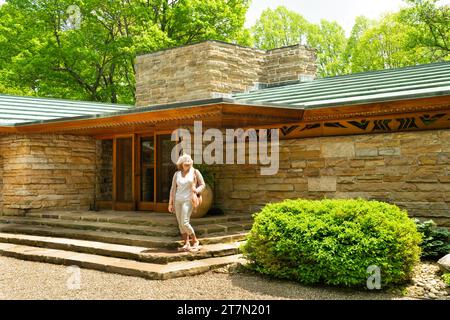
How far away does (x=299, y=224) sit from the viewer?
6609mm

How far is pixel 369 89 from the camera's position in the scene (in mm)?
9992

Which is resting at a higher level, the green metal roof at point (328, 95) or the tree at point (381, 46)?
the tree at point (381, 46)

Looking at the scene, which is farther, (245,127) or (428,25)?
(428,25)

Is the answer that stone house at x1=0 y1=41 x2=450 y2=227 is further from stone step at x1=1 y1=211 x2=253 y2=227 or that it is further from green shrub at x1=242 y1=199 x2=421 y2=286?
green shrub at x1=242 y1=199 x2=421 y2=286

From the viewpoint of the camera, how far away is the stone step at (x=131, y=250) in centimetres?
748

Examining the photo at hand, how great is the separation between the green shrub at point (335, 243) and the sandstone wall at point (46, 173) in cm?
735

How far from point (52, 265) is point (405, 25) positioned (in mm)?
25653

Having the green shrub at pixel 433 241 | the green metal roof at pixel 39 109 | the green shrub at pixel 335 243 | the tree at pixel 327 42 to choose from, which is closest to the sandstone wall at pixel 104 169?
the green metal roof at pixel 39 109

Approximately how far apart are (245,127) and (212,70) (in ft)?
13.0

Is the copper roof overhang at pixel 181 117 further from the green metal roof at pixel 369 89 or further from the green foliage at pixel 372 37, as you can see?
the green foliage at pixel 372 37

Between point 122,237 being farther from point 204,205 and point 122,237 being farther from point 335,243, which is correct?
point 335,243

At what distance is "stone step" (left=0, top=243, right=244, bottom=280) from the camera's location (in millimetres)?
6871

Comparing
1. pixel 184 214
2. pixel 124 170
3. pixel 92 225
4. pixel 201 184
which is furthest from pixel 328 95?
pixel 124 170
